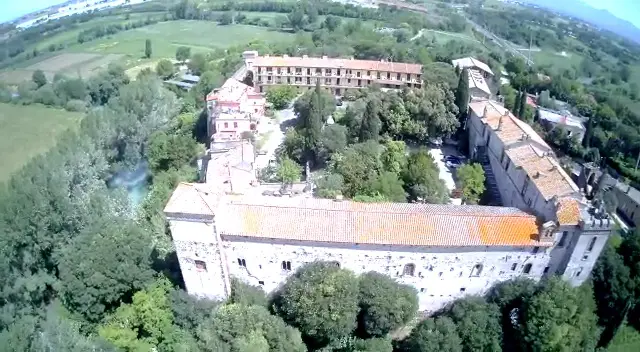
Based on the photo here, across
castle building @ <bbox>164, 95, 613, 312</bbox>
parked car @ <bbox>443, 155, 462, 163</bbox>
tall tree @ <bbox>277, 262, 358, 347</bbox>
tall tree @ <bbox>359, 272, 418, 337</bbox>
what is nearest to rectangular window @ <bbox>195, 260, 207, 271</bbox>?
castle building @ <bbox>164, 95, 613, 312</bbox>

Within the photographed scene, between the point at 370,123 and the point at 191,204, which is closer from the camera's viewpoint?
the point at 191,204

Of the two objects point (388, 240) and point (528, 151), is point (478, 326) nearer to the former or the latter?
point (388, 240)

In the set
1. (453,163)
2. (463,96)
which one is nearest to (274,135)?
(453,163)

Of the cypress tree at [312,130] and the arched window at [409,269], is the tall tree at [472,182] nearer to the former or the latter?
the arched window at [409,269]

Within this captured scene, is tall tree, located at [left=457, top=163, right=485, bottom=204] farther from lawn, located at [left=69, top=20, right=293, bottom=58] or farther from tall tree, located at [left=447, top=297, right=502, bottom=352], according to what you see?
lawn, located at [left=69, top=20, right=293, bottom=58]

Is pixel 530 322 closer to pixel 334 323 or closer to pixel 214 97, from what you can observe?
pixel 334 323

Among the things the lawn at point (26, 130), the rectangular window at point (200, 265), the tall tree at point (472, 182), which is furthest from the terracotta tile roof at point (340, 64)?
the rectangular window at point (200, 265)

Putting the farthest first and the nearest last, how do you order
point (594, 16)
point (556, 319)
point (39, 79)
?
point (594, 16)
point (39, 79)
point (556, 319)
